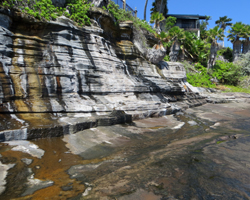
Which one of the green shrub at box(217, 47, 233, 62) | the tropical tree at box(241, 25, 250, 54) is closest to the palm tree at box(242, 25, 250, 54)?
the tropical tree at box(241, 25, 250, 54)

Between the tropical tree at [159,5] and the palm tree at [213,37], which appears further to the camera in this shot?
the tropical tree at [159,5]

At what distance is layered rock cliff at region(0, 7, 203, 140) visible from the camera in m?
6.17

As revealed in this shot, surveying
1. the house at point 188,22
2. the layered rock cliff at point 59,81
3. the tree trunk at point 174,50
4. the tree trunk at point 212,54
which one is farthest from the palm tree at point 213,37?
the layered rock cliff at point 59,81

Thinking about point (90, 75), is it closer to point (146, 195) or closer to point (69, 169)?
point (69, 169)

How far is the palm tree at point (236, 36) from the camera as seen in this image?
2506 centimetres

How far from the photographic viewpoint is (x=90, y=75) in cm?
876

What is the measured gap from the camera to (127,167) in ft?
12.7

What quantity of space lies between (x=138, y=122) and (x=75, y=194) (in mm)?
5429

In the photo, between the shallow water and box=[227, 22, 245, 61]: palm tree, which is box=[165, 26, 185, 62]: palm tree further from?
the shallow water

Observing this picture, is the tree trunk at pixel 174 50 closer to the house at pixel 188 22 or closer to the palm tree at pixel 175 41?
the palm tree at pixel 175 41

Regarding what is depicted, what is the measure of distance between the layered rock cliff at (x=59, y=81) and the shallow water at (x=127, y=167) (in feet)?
3.13

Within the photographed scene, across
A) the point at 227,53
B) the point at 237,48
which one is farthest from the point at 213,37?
the point at 227,53

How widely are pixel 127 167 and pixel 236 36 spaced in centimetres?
2904

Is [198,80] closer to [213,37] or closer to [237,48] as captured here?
[213,37]
